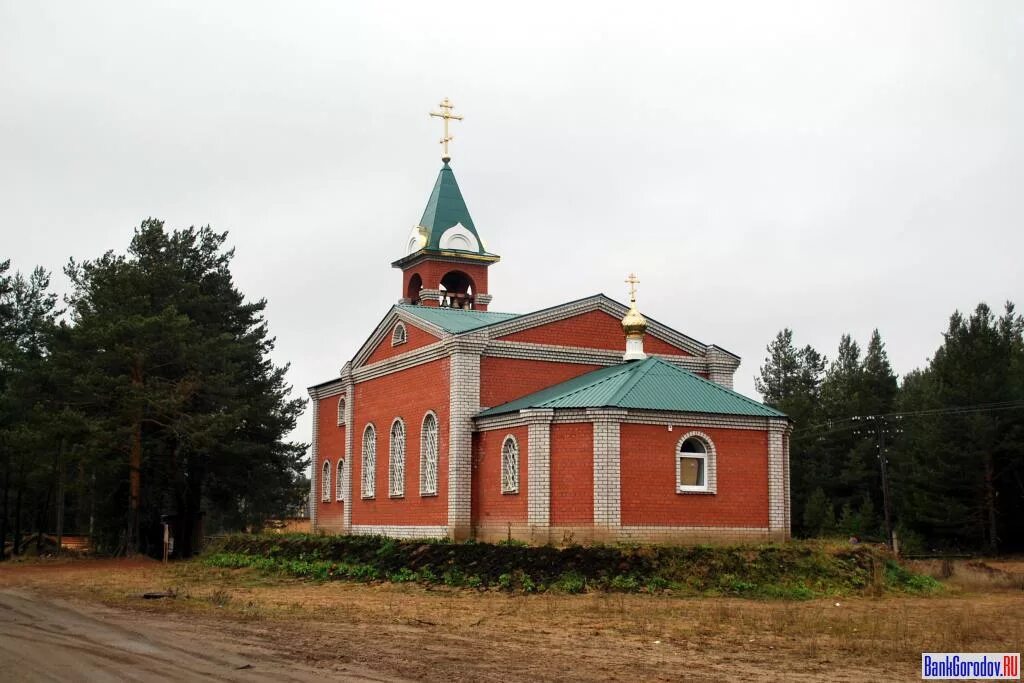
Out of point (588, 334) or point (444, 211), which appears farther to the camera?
point (444, 211)

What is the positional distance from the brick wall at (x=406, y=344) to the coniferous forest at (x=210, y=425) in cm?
443

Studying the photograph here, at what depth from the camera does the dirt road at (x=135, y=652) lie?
1046 cm

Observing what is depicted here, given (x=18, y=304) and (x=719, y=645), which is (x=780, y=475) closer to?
(x=719, y=645)

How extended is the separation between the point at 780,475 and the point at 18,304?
33.9 meters

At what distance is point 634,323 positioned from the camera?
1075 inches

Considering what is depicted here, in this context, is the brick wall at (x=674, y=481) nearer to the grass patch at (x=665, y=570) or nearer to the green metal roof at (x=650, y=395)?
the green metal roof at (x=650, y=395)

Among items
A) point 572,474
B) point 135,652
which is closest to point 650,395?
point 572,474

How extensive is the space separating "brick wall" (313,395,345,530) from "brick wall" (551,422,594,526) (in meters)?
11.7

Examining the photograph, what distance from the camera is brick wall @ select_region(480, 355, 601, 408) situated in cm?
2655

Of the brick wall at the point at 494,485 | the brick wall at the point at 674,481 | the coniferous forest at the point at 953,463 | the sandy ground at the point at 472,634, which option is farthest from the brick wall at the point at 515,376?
the coniferous forest at the point at 953,463

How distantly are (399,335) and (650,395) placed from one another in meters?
8.54

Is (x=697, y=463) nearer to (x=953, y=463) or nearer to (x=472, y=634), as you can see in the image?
(x=472, y=634)

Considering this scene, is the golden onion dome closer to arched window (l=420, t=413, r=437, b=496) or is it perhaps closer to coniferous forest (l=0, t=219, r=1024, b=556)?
arched window (l=420, t=413, r=437, b=496)

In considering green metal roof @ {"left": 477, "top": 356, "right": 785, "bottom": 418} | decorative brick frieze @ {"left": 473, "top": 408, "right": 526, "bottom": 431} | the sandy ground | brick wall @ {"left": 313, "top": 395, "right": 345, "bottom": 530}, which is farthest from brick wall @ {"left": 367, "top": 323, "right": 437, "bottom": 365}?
the sandy ground
